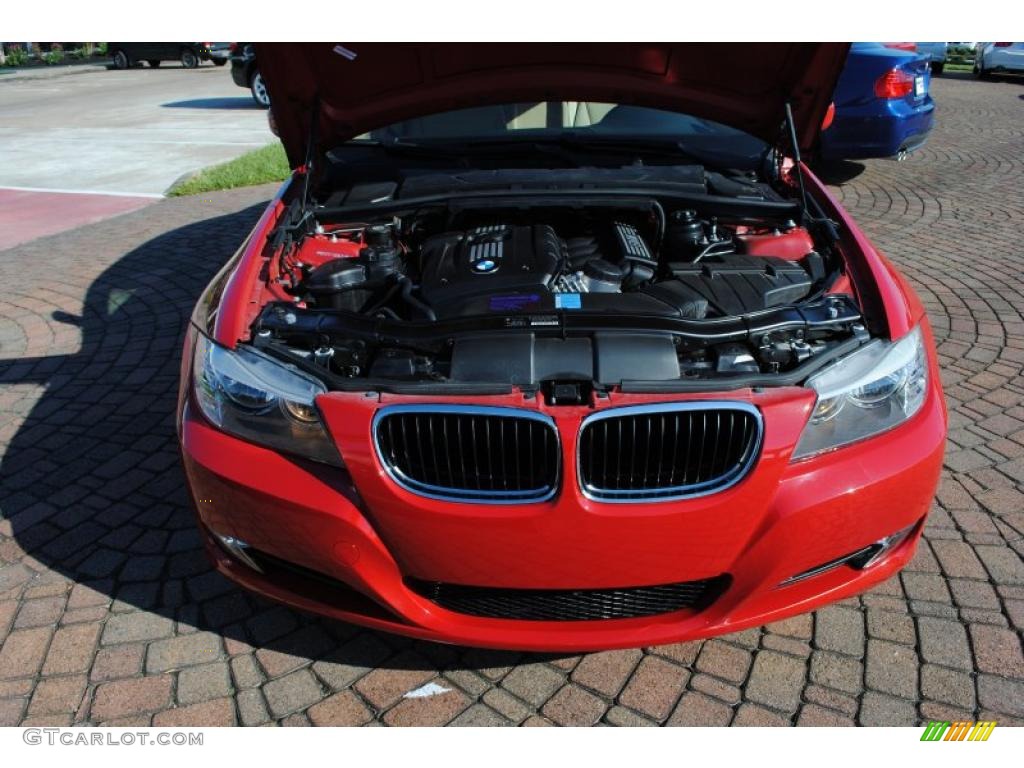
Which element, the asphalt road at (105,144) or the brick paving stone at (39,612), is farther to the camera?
the asphalt road at (105,144)

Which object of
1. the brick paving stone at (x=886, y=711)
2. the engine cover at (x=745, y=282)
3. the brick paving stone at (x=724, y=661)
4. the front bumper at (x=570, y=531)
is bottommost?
the brick paving stone at (x=724, y=661)

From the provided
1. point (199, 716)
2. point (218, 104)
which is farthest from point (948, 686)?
point (218, 104)

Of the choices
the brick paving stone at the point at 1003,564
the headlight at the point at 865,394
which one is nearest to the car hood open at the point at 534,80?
the headlight at the point at 865,394

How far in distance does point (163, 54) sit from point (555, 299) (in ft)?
95.6

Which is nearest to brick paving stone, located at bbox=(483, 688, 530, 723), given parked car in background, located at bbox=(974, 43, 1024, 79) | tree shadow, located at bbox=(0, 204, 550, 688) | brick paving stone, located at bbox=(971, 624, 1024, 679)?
tree shadow, located at bbox=(0, 204, 550, 688)

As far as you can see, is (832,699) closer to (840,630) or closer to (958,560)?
(840,630)

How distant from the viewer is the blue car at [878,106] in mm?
7367

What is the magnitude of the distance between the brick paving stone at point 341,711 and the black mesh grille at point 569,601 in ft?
1.45

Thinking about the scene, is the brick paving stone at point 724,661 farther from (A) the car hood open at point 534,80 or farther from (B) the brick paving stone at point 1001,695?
(A) the car hood open at point 534,80

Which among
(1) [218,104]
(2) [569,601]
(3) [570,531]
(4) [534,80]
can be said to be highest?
(4) [534,80]

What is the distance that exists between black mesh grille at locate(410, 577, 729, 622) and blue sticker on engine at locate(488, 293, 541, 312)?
0.89 m

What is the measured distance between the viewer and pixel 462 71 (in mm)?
3451

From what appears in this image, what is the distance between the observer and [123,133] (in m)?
13.1

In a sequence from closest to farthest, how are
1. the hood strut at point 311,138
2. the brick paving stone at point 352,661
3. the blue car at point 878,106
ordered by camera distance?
the brick paving stone at point 352,661, the hood strut at point 311,138, the blue car at point 878,106
